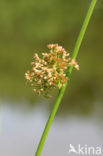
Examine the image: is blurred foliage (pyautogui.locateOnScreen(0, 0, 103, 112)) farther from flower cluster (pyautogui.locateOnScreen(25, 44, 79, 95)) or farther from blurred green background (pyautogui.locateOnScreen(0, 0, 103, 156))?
flower cluster (pyautogui.locateOnScreen(25, 44, 79, 95))

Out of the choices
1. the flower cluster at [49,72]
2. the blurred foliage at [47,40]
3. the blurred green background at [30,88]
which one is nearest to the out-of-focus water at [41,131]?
the blurred green background at [30,88]

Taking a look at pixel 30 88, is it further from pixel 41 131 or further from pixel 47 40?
pixel 41 131

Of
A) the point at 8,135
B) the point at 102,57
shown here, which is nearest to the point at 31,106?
the point at 8,135

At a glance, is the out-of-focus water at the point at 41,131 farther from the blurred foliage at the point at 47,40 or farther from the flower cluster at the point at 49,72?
the flower cluster at the point at 49,72

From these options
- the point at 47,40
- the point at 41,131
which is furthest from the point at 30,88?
the point at 41,131

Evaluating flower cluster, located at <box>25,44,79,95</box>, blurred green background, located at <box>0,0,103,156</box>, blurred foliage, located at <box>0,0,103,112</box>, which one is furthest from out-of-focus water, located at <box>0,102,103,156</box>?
flower cluster, located at <box>25,44,79,95</box>
